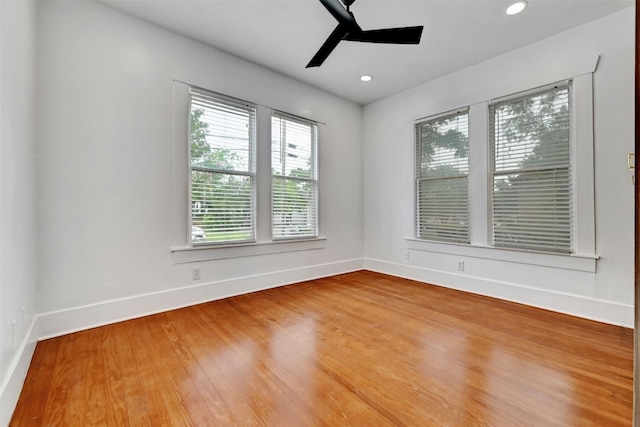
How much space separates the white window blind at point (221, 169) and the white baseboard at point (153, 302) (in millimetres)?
549

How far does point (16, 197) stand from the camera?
1688mm

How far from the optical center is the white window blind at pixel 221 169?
3.14 metres

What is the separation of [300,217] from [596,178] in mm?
3344

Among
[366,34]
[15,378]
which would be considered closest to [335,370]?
[15,378]

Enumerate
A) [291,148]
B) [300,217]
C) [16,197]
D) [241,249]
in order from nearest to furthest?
[16,197]
[241,249]
[291,148]
[300,217]

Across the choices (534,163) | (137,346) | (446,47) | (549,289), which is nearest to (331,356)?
(137,346)

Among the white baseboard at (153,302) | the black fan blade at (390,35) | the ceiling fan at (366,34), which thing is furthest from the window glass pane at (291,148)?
the black fan blade at (390,35)

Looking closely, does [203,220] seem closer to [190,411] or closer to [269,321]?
[269,321]

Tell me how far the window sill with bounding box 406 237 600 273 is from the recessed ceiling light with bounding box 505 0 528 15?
8.03 feet

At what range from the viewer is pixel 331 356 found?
2.01 meters

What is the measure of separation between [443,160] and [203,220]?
10.7ft

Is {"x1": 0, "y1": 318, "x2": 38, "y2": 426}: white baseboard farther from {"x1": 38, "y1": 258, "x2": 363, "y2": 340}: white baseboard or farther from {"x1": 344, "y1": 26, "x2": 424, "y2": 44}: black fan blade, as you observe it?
{"x1": 344, "y1": 26, "x2": 424, "y2": 44}: black fan blade

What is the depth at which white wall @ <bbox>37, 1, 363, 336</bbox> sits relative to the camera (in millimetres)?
2350

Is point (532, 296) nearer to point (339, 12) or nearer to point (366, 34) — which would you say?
point (366, 34)
